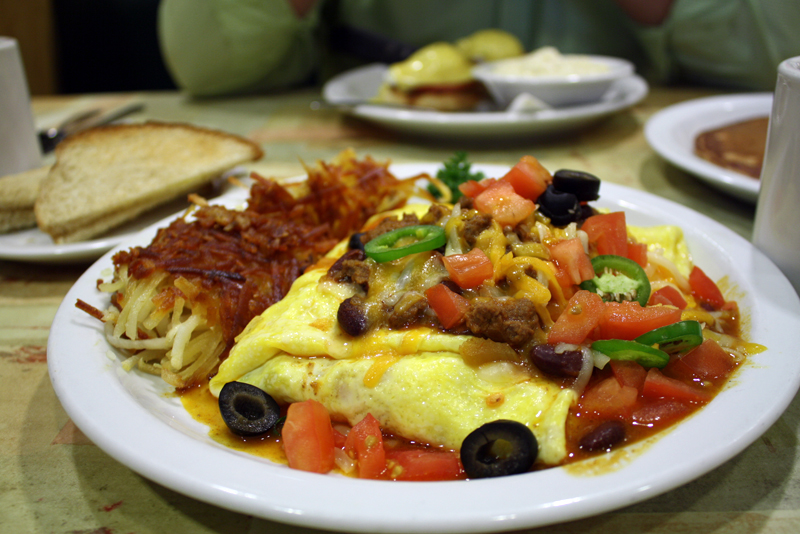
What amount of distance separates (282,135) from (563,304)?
388 cm

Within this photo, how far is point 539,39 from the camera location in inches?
274

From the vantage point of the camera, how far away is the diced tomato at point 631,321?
182 centimetres

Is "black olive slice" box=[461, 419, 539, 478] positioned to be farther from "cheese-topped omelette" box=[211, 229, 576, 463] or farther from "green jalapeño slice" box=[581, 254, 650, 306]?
"green jalapeño slice" box=[581, 254, 650, 306]

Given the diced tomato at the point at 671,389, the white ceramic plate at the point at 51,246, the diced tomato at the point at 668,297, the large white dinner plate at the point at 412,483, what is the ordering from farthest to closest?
the white ceramic plate at the point at 51,246 < the diced tomato at the point at 668,297 < the diced tomato at the point at 671,389 < the large white dinner plate at the point at 412,483

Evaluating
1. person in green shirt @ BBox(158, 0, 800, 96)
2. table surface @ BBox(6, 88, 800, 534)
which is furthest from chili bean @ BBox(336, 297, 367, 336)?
person in green shirt @ BBox(158, 0, 800, 96)

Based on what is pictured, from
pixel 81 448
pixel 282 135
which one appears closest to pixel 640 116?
pixel 282 135

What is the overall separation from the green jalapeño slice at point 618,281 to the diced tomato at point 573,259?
3 cm

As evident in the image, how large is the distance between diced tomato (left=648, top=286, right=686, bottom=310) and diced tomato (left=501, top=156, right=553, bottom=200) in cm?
59

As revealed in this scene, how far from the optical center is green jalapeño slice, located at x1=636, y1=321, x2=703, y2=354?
68.2 inches

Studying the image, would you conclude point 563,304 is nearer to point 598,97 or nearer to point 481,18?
point 598,97

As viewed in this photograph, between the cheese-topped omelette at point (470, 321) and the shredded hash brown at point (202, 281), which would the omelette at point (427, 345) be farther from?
the shredded hash brown at point (202, 281)

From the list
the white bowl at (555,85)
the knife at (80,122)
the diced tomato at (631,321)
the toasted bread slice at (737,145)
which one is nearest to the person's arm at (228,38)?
the knife at (80,122)

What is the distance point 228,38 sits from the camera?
618 centimetres

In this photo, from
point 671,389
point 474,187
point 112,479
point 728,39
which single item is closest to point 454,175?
point 474,187
